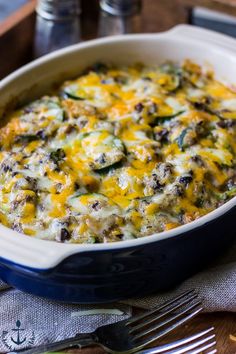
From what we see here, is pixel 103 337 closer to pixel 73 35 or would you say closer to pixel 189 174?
pixel 189 174

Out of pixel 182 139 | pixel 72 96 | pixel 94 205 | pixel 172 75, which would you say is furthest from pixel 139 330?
pixel 172 75

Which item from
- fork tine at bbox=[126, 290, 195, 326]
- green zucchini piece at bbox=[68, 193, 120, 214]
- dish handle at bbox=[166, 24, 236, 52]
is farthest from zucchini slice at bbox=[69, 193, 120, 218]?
dish handle at bbox=[166, 24, 236, 52]

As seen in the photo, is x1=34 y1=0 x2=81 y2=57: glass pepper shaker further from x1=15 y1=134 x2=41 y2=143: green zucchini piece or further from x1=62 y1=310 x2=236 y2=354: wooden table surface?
x1=62 y1=310 x2=236 y2=354: wooden table surface

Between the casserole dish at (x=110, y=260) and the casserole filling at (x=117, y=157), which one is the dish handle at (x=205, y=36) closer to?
the casserole filling at (x=117, y=157)

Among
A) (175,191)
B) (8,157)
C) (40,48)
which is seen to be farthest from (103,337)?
(40,48)

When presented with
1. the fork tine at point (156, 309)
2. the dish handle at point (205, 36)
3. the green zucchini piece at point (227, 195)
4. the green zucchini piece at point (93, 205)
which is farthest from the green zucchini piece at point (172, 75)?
the fork tine at point (156, 309)
